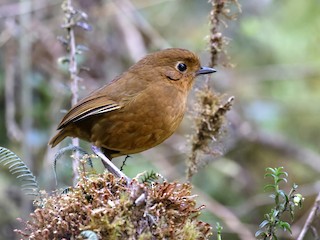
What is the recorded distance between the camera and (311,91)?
774cm

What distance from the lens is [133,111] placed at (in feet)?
12.9

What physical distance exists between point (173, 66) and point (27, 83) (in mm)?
1918

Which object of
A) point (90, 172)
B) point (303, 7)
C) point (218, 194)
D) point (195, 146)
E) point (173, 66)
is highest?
point (303, 7)

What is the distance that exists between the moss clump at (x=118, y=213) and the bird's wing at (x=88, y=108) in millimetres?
1359

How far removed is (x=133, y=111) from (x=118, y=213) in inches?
64.2

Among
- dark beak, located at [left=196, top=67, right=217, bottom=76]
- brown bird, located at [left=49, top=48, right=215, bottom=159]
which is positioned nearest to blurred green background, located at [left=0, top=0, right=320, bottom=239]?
brown bird, located at [left=49, top=48, right=215, bottom=159]

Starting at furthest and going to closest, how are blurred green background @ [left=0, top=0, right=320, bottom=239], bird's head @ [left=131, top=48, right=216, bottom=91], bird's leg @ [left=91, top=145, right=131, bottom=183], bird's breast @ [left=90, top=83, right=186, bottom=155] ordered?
blurred green background @ [left=0, top=0, right=320, bottom=239], bird's head @ [left=131, top=48, right=216, bottom=91], bird's breast @ [left=90, top=83, right=186, bottom=155], bird's leg @ [left=91, top=145, right=131, bottom=183]

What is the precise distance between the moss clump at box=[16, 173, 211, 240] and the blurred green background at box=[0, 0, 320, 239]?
3.15m

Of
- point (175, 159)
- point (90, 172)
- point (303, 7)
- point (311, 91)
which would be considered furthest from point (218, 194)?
point (90, 172)

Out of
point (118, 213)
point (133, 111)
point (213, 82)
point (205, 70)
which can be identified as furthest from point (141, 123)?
point (213, 82)

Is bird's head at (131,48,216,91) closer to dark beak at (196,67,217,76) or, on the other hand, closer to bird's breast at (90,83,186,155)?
dark beak at (196,67,217,76)

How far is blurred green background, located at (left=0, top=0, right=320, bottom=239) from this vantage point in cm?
620

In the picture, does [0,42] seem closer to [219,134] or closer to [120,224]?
[219,134]

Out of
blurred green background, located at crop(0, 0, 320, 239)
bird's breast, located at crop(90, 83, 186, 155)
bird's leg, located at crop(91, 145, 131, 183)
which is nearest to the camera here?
bird's leg, located at crop(91, 145, 131, 183)
